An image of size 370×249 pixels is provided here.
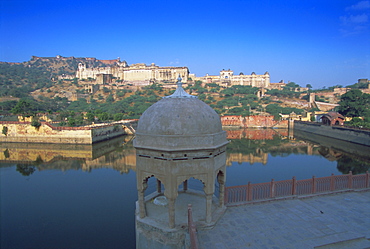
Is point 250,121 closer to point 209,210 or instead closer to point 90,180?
point 90,180

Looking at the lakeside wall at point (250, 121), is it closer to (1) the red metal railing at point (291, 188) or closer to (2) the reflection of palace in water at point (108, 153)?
(2) the reflection of palace in water at point (108, 153)

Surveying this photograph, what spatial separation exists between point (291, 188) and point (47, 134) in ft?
89.4

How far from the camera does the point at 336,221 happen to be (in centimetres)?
602

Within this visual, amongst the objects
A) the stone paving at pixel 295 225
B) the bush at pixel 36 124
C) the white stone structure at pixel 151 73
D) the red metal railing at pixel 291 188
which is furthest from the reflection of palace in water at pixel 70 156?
the white stone structure at pixel 151 73

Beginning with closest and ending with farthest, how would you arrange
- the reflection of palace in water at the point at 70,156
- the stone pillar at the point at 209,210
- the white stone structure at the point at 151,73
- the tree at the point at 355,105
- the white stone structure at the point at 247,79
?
the stone pillar at the point at 209,210, the reflection of palace in water at the point at 70,156, the tree at the point at 355,105, the white stone structure at the point at 151,73, the white stone structure at the point at 247,79

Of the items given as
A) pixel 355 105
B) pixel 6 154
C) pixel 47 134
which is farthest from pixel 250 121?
pixel 6 154

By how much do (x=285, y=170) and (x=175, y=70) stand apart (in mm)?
80005

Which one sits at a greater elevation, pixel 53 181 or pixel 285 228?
pixel 285 228

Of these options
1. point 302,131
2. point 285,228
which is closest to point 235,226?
point 285,228

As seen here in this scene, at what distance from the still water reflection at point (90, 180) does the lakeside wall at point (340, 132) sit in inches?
35.2

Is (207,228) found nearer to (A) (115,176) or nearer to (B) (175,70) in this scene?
(A) (115,176)

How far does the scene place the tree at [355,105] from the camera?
38.8m

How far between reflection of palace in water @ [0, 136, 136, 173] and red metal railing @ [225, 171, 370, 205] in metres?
10.9

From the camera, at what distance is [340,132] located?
29.7 metres
